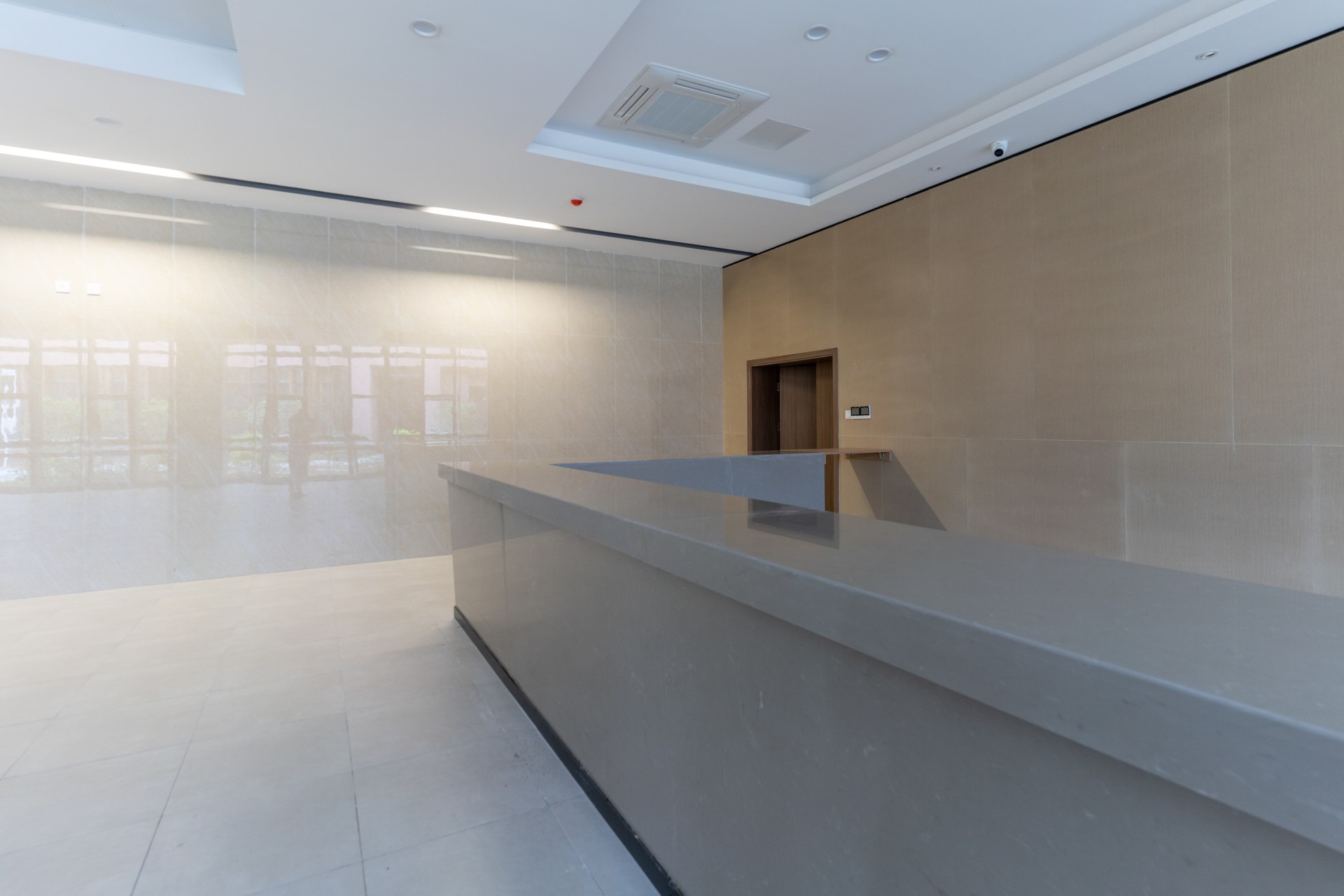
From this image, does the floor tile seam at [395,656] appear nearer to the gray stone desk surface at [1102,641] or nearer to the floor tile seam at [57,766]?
the floor tile seam at [57,766]

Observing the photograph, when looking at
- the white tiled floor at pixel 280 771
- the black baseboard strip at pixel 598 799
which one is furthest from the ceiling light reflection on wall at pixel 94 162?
the black baseboard strip at pixel 598 799

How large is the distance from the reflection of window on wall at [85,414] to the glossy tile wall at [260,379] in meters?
0.01

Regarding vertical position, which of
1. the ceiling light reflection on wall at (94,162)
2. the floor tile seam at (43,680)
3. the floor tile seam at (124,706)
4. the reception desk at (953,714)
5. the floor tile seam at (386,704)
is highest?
the ceiling light reflection on wall at (94,162)

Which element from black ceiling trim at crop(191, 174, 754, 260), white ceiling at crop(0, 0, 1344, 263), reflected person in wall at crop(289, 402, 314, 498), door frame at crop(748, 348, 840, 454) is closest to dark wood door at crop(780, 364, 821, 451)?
door frame at crop(748, 348, 840, 454)

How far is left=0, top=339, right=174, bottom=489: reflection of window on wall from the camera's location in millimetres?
5398

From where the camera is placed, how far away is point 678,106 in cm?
476

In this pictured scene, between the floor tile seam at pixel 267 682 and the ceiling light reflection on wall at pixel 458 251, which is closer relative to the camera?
the floor tile seam at pixel 267 682

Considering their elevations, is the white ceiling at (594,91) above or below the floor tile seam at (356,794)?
above

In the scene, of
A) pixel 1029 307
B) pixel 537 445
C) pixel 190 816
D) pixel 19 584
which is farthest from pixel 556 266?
pixel 190 816

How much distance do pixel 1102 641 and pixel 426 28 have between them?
4.02 meters

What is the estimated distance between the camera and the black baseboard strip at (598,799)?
6.18 ft

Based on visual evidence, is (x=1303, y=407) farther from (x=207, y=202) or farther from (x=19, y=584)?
(x=19, y=584)

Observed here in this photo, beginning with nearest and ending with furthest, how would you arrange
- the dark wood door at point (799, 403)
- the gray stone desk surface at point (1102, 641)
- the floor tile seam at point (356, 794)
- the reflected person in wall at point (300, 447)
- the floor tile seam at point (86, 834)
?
the gray stone desk surface at point (1102, 641)
the floor tile seam at point (356, 794)
the floor tile seam at point (86, 834)
the reflected person in wall at point (300, 447)
the dark wood door at point (799, 403)

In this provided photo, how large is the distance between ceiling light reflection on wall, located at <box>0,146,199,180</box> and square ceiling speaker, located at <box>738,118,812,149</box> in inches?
171
